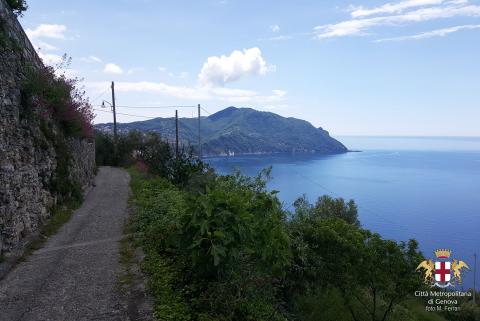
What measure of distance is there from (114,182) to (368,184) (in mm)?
118095

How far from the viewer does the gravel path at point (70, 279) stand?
6285 millimetres

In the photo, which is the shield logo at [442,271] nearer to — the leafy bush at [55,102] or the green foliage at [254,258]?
the green foliage at [254,258]

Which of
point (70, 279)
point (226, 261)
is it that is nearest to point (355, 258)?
point (226, 261)

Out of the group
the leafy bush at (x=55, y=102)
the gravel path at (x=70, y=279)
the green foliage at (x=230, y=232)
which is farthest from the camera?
the leafy bush at (x=55, y=102)

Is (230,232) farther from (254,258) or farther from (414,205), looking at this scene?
(414,205)

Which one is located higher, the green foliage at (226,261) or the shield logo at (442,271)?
the green foliage at (226,261)

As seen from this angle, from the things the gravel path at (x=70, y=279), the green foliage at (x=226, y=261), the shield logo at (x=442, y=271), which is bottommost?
the shield logo at (x=442, y=271)

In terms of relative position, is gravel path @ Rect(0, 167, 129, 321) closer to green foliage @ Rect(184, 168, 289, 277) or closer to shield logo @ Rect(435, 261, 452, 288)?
green foliage @ Rect(184, 168, 289, 277)

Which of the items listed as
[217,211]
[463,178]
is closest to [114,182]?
[217,211]

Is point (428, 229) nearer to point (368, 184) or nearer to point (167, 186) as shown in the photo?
point (368, 184)

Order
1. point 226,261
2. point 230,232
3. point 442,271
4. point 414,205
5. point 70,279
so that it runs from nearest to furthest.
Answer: point 230,232
point 226,261
point 70,279
point 442,271
point 414,205

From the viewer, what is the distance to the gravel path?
6.29 metres

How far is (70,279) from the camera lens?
305 inches

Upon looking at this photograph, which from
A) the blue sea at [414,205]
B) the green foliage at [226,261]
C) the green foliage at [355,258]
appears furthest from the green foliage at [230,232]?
the blue sea at [414,205]
